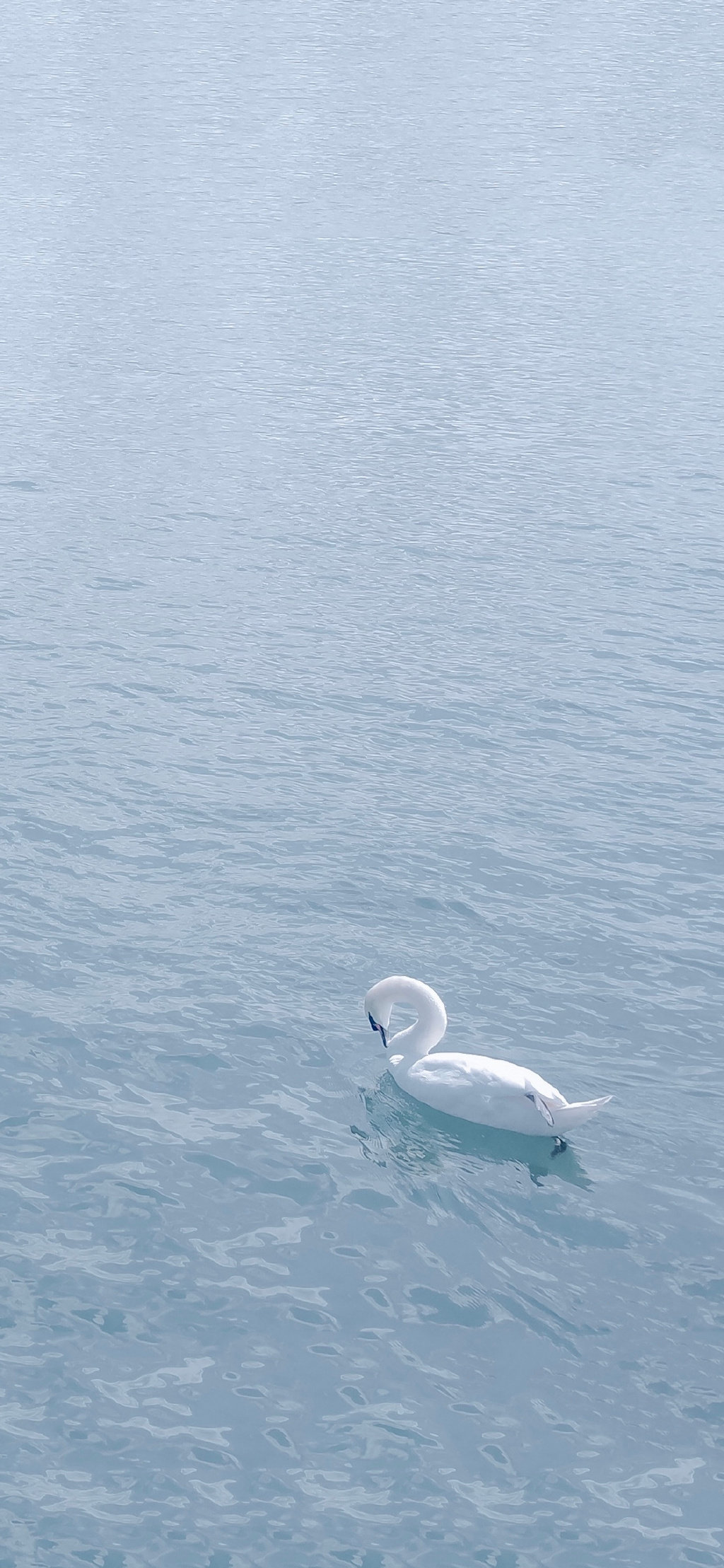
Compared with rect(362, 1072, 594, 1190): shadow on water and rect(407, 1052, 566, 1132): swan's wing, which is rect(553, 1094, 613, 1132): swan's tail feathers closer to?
rect(407, 1052, 566, 1132): swan's wing

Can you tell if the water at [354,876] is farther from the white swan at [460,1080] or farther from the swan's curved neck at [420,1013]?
the swan's curved neck at [420,1013]

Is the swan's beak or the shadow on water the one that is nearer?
the shadow on water

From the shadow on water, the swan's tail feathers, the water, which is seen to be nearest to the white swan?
the swan's tail feathers

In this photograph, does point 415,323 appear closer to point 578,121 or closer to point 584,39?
point 578,121

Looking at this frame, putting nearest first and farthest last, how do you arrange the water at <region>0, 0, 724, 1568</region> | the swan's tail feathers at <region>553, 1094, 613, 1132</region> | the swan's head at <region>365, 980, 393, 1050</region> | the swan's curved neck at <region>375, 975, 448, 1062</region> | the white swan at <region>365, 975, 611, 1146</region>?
1. the water at <region>0, 0, 724, 1568</region>
2. the swan's tail feathers at <region>553, 1094, 613, 1132</region>
3. the white swan at <region>365, 975, 611, 1146</region>
4. the swan's curved neck at <region>375, 975, 448, 1062</region>
5. the swan's head at <region>365, 980, 393, 1050</region>

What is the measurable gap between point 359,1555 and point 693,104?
55.4 m

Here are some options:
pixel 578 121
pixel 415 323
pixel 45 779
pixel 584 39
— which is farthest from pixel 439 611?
pixel 584 39

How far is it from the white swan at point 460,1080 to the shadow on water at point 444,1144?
134mm

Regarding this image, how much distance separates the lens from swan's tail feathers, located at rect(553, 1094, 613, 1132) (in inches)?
660

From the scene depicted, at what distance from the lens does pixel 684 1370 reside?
14.5 metres

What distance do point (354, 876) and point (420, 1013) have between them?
388 cm

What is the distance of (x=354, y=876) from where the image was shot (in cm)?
2194

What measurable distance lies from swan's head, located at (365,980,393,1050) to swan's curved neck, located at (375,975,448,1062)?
16mm

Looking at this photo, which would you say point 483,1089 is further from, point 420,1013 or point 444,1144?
point 420,1013
